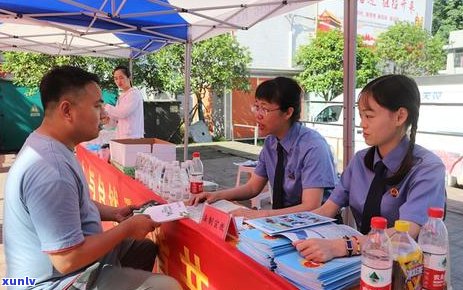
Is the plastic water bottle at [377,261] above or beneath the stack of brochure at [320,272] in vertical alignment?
above

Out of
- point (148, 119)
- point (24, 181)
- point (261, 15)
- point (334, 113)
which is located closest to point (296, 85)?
point (24, 181)

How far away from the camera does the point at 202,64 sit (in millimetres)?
10609

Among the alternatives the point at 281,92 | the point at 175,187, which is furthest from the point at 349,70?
the point at 175,187

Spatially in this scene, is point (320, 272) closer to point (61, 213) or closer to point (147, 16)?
point (61, 213)

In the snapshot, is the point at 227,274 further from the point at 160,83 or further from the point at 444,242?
the point at 160,83

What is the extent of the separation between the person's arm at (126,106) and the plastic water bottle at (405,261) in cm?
358

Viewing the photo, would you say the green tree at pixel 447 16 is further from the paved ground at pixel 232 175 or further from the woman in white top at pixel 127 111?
the woman in white top at pixel 127 111

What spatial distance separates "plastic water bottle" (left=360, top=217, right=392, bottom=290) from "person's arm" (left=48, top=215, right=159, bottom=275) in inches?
39.2

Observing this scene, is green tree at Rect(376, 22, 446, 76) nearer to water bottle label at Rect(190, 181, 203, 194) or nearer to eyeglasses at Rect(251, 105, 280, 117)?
eyeglasses at Rect(251, 105, 280, 117)

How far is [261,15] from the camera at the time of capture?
3.61 m

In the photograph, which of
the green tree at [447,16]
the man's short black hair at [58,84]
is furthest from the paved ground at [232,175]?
the green tree at [447,16]

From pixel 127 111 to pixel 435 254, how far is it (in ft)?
12.0

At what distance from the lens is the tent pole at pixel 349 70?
2359mm

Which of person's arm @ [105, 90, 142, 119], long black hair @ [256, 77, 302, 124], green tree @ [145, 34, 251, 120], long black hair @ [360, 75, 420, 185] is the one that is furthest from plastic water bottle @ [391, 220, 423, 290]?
green tree @ [145, 34, 251, 120]
